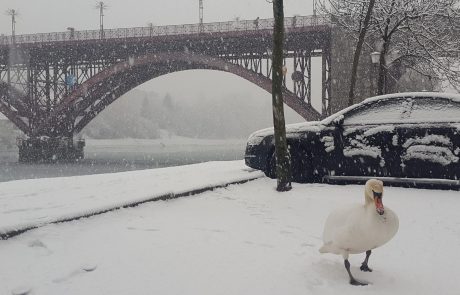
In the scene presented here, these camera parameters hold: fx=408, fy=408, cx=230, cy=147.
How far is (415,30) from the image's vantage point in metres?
14.0

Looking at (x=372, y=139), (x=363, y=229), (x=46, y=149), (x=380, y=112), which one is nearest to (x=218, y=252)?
(x=363, y=229)

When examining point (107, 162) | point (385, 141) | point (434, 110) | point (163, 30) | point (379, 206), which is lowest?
point (107, 162)

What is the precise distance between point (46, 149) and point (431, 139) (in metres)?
35.3

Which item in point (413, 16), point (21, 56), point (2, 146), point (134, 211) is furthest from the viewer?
point (2, 146)

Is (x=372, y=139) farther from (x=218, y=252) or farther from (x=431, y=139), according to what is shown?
(x=218, y=252)

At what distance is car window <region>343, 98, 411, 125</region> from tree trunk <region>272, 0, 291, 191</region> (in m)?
1.14

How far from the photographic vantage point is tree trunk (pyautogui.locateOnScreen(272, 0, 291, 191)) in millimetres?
5688

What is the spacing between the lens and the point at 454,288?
2.46 metres

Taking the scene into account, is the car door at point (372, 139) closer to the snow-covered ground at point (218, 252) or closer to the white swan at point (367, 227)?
the snow-covered ground at point (218, 252)

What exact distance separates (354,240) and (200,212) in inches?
87.4

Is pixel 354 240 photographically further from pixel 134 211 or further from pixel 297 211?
pixel 134 211

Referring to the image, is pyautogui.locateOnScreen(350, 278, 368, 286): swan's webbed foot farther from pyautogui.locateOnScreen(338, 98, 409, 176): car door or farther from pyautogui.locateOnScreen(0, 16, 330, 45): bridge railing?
pyautogui.locateOnScreen(0, 16, 330, 45): bridge railing

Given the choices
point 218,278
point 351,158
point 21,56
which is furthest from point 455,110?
point 21,56

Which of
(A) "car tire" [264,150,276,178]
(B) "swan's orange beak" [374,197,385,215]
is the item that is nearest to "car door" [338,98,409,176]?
(A) "car tire" [264,150,276,178]
